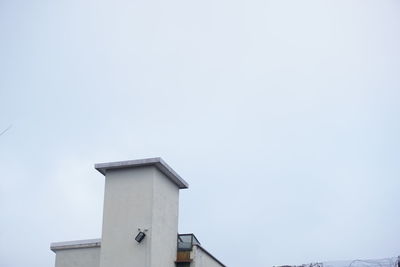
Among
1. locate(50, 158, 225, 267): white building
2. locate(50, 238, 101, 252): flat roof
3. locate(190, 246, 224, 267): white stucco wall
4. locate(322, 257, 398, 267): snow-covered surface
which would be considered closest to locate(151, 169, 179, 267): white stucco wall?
locate(50, 158, 225, 267): white building

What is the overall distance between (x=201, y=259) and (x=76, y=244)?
4957mm

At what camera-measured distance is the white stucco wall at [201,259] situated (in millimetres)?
20312

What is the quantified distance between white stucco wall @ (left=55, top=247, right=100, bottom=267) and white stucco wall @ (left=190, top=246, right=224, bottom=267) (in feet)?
12.1

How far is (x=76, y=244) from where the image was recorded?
2067cm

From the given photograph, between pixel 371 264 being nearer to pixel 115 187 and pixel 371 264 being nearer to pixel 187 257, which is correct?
pixel 187 257

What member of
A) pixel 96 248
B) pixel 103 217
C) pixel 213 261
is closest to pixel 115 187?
pixel 103 217

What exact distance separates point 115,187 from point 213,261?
20.9ft

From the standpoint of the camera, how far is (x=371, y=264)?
3116cm

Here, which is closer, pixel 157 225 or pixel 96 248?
pixel 157 225

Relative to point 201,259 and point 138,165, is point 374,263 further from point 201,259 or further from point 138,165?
point 138,165

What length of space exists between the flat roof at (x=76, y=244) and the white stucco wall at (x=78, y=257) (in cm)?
12

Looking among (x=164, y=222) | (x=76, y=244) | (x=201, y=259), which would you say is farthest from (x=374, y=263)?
→ (x=76, y=244)

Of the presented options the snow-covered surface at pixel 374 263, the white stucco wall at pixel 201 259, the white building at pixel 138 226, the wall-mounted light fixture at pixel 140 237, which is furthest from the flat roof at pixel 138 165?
the snow-covered surface at pixel 374 263

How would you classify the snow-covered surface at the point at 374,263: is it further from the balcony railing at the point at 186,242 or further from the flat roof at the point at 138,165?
the flat roof at the point at 138,165
